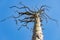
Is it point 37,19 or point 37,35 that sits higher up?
point 37,19

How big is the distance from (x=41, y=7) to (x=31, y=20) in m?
0.74

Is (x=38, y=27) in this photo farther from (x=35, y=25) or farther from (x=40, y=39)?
(x=40, y=39)

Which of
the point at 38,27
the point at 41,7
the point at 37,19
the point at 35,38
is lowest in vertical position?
the point at 35,38

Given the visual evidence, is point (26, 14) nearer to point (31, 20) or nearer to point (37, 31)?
point (31, 20)

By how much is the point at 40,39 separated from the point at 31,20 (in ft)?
3.45

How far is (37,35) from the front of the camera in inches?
233

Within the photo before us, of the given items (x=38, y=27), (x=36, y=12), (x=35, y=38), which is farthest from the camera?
(x=36, y=12)

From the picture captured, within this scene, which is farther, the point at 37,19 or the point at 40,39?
the point at 37,19

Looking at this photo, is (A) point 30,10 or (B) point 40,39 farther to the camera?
Answer: (A) point 30,10

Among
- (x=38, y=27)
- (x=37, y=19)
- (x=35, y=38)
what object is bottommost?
(x=35, y=38)

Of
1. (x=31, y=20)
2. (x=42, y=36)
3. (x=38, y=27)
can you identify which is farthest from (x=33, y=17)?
(x=42, y=36)

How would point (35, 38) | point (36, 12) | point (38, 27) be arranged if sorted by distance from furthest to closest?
point (36, 12)
point (38, 27)
point (35, 38)

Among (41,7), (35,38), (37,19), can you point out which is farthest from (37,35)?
(41,7)

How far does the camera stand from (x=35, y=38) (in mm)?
5816
